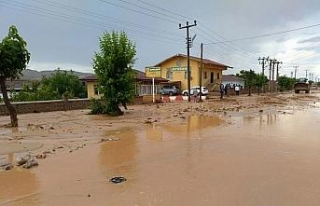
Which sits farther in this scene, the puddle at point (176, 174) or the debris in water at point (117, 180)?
the debris in water at point (117, 180)

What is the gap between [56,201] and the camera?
6.29 m

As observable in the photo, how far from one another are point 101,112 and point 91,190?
17.9 m

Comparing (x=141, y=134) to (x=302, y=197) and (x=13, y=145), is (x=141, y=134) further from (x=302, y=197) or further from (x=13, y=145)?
(x=302, y=197)

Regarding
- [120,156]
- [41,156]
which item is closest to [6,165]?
[41,156]

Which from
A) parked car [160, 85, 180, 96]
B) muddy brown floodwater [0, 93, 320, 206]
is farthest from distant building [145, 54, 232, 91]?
muddy brown floodwater [0, 93, 320, 206]

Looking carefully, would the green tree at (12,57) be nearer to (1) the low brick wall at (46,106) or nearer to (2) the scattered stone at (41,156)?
(1) the low brick wall at (46,106)

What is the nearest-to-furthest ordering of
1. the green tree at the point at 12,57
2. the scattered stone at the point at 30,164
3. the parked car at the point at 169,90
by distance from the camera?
the scattered stone at the point at 30,164
the green tree at the point at 12,57
the parked car at the point at 169,90

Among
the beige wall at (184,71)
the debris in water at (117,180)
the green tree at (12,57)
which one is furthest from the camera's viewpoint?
the beige wall at (184,71)

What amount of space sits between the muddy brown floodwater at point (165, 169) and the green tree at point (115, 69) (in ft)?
29.2

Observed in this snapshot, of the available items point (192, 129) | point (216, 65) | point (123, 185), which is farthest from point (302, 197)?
point (216, 65)

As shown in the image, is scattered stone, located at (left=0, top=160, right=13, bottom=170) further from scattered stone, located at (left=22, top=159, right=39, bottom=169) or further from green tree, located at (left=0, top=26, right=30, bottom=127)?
green tree, located at (left=0, top=26, right=30, bottom=127)

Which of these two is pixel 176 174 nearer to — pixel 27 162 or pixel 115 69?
pixel 27 162

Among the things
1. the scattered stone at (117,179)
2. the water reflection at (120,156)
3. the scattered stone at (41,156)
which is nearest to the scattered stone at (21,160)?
the scattered stone at (41,156)

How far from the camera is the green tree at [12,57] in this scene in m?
16.1
